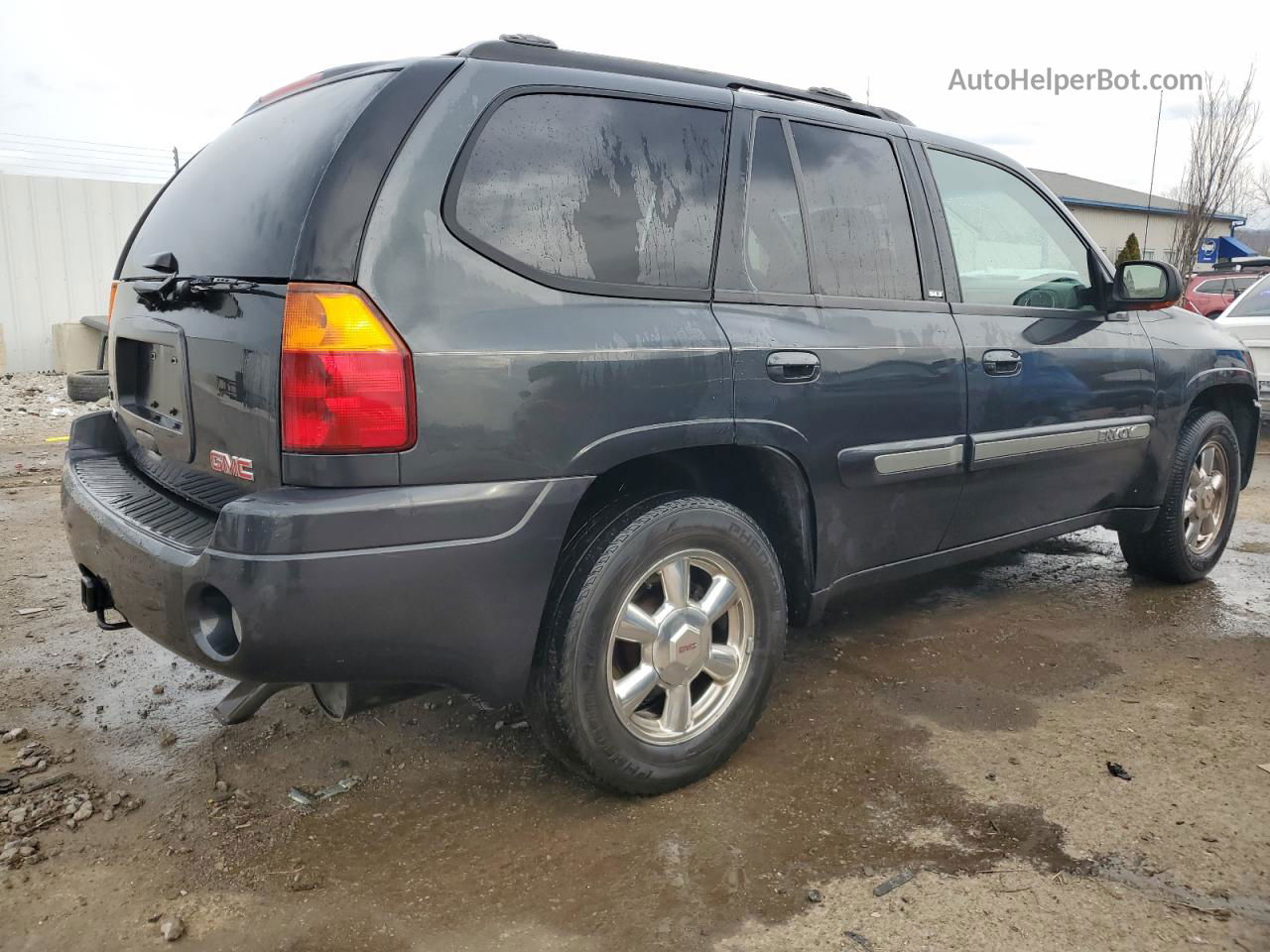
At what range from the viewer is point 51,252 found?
13617mm

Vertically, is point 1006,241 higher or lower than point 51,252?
higher

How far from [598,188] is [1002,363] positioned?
165cm

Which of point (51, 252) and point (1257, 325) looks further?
point (51, 252)

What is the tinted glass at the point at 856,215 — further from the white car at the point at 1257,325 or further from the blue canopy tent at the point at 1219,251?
the blue canopy tent at the point at 1219,251

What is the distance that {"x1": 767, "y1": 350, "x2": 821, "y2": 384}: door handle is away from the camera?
2682 mm

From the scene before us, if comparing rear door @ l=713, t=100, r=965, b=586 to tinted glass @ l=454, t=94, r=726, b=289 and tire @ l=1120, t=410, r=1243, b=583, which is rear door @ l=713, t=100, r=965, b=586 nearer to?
tinted glass @ l=454, t=94, r=726, b=289

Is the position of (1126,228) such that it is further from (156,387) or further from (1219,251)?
(156,387)

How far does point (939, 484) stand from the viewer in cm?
323

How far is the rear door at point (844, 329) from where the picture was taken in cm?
271

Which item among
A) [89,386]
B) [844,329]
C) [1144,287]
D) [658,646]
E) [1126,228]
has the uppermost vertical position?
[1126,228]

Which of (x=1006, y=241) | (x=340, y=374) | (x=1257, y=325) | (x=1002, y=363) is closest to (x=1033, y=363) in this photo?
(x=1002, y=363)

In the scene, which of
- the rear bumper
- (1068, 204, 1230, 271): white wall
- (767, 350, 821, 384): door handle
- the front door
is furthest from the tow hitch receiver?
(1068, 204, 1230, 271): white wall

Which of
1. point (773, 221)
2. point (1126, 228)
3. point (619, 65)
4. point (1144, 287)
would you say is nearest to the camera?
point (619, 65)

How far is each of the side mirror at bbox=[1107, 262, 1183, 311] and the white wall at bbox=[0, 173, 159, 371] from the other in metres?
13.6
